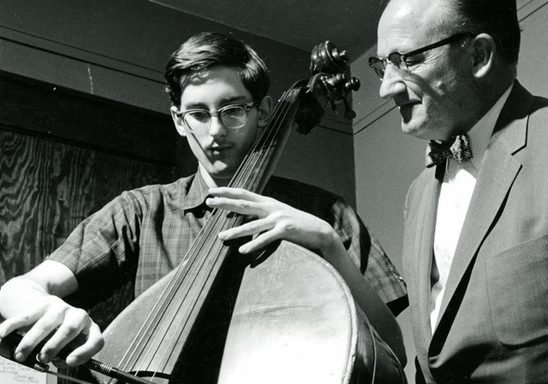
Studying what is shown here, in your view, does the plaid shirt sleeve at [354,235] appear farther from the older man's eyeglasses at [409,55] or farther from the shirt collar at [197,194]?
the older man's eyeglasses at [409,55]

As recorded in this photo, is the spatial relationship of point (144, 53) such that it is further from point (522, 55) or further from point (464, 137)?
point (464, 137)

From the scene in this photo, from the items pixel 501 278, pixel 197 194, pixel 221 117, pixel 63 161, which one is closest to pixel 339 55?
pixel 221 117

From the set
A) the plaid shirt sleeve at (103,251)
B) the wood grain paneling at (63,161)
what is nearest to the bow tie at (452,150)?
the plaid shirt sleeve at (103,251)

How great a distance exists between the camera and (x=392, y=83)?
1.35m

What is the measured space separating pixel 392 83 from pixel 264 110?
1.14 feet

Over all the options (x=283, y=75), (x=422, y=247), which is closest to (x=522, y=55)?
(x=283, y=75)

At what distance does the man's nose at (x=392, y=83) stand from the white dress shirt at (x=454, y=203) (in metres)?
0.15

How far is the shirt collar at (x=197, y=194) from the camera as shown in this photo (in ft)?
5.07

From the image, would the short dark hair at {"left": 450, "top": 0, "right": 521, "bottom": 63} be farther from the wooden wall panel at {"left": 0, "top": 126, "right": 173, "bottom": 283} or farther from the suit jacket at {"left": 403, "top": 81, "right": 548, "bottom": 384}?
the wooden wall panel at {"left": 0, "top": 126, "right": 173, "bottom": 283}

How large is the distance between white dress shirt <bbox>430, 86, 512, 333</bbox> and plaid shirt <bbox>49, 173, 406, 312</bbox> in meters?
0.12

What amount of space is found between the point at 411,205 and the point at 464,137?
203 millimetres

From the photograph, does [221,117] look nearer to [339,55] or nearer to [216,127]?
[216,127]

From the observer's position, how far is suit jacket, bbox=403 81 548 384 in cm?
112

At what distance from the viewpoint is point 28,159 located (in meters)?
2.48
